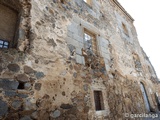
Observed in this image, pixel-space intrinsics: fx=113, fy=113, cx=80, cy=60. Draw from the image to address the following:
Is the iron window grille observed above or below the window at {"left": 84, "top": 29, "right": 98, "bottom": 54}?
below

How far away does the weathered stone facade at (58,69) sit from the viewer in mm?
2002

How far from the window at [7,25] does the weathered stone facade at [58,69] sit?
0.12 meters

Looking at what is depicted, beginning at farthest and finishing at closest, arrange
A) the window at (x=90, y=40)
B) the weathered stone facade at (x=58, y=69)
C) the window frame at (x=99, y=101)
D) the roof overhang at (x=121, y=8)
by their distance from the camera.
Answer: the roof overhang at (x=121, y=8)
the window at (x=90, y=40)
the window frame at (x=99, y=101)
the weathered stone facade at (x=58, y=69)

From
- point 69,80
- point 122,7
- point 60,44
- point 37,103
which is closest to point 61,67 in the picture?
point 69,80

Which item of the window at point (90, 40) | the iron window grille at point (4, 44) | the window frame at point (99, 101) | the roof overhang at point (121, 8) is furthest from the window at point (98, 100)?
the roof overhang at point (121, 8)

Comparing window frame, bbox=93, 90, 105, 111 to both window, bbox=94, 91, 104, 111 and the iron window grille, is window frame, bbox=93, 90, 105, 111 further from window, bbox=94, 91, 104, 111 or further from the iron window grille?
the iron window grille

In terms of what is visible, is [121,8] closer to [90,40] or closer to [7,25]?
[90,40]

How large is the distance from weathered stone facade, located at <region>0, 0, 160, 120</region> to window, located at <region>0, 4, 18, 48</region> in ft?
0.39

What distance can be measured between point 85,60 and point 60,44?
0.99 metres

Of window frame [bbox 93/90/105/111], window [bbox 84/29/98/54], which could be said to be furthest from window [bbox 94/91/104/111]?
window [bbox 84/29/98/54]

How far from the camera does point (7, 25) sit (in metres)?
2.55

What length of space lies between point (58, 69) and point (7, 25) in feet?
5.00

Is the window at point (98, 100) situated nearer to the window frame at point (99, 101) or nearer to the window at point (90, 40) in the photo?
the window frame at point (99, 101)

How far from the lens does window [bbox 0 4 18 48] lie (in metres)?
2.41
